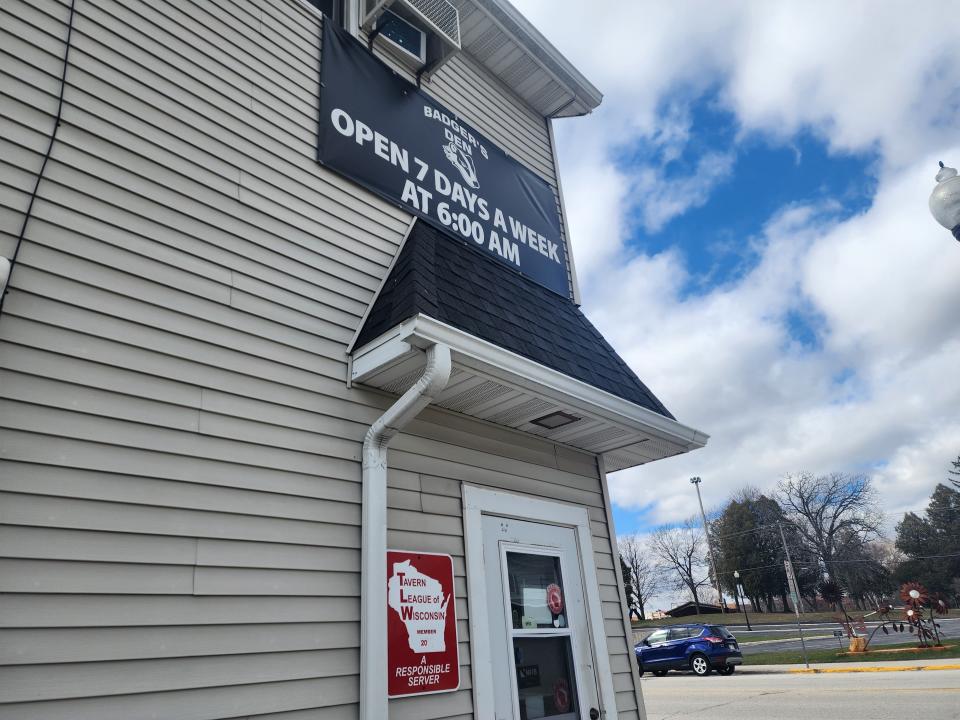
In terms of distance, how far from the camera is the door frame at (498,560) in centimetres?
364

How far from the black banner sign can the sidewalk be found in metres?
12.5

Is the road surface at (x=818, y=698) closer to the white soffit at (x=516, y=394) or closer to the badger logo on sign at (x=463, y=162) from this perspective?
the white soffit at (x=516, y=394)

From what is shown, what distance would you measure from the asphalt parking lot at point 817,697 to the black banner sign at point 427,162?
7330 mm

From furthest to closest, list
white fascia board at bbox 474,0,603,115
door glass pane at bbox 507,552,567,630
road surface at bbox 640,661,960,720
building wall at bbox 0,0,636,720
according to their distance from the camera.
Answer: road surface at bbox 640,661,960,720
white fascia board at bbox 474,0,603,115
door glass pane at bbox 507,552,567,630
building wall at bbox 0,0,636,720

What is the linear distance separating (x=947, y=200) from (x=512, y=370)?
3184 mm

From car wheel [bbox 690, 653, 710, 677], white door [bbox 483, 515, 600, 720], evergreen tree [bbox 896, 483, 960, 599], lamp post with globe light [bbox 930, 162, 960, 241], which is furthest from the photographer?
evergreen tree [bbox 896, 483, 960, 599]

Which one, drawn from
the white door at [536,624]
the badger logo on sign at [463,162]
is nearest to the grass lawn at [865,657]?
the white door at [536,624]

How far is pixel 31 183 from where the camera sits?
2848 millimetres

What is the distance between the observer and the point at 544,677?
13.5 ft

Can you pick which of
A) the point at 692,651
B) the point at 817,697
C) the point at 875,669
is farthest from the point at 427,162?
the point at 692,651

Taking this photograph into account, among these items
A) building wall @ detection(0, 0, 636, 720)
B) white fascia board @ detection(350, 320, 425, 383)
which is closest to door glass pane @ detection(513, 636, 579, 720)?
building wall @ detection(0, 0, 636, 720)

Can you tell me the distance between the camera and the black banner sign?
455cm

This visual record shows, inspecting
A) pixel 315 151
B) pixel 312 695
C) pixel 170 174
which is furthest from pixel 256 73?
pixel 312 695

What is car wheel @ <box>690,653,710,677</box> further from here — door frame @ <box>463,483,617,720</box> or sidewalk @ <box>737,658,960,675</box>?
door frame @ <box>463,483,617,720</box>
